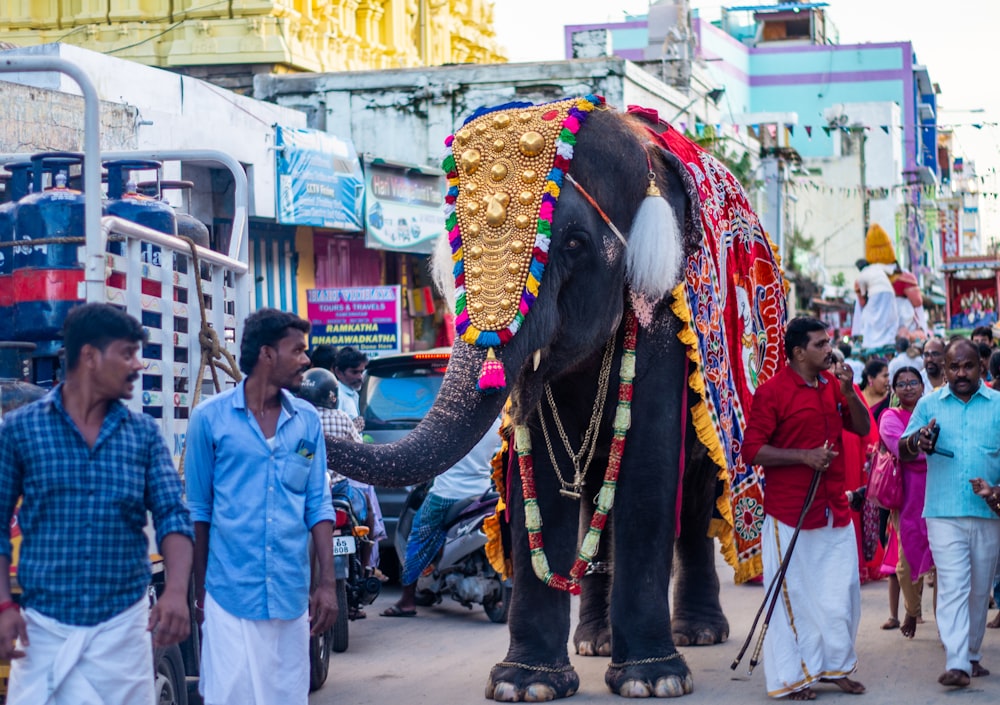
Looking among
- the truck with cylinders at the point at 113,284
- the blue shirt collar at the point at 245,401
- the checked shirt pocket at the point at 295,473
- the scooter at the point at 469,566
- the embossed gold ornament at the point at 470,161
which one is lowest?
the scooter at the point at 469,566

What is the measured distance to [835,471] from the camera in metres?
7.48

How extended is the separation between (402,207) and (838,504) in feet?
43.9

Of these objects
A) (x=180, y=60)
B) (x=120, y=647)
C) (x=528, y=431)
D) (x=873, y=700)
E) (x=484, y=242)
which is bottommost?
(x=873, y=700)

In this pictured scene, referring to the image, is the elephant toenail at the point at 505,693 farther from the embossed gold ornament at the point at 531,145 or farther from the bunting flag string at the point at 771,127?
the bunting flag string at the point at 771,127

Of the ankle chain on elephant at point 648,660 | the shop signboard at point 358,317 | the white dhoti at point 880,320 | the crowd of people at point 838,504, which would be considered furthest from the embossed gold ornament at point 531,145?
the white dhoti at point 880,320

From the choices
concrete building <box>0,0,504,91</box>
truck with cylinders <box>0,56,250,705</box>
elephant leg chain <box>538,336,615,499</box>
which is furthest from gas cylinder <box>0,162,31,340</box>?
concrete building <box>0,0,504,91</box>

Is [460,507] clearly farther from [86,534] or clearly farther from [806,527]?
[86,534]

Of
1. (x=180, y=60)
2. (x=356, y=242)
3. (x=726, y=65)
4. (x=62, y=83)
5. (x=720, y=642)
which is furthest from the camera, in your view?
(x=726, y=65)

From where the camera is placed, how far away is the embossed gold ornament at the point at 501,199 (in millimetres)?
7008

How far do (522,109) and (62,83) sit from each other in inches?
351

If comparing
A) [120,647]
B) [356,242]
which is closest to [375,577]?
[120,647]

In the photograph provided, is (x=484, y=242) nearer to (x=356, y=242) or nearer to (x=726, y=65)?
(x=356, y=242)

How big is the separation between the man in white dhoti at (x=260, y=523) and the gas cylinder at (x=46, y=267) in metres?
1.35

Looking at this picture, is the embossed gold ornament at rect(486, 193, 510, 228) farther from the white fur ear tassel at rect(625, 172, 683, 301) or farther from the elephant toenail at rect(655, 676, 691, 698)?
the elephant toenail at rect(655, 676, 691, 698)
